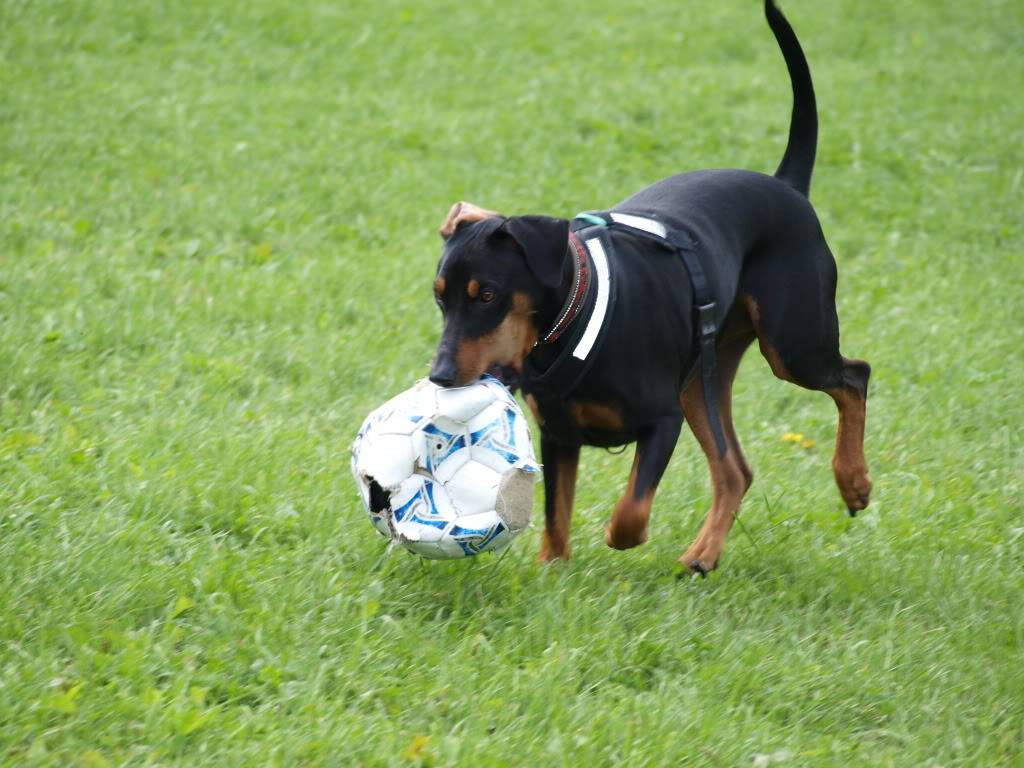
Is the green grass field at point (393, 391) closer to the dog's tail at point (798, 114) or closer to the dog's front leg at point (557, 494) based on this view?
the dog's front leg at point (557, 494)

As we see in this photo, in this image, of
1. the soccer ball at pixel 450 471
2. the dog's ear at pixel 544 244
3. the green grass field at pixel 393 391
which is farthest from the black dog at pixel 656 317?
the green grass field at pixel 393 391

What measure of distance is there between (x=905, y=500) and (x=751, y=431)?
106 centimetres

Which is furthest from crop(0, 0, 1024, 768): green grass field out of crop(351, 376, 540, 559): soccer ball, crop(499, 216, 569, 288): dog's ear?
crop(499, 216, 569, 288): dog's ear

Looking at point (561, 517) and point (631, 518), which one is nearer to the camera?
point (631, 518)

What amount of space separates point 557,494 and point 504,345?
0.72 metres

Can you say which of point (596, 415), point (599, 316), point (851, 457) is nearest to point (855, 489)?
point (851, 457)

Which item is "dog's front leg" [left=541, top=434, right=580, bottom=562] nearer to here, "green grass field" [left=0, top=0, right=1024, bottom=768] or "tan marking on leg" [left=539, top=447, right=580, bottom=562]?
"tan marking on leg" [left=539, top=447, right=580, bottom=562]

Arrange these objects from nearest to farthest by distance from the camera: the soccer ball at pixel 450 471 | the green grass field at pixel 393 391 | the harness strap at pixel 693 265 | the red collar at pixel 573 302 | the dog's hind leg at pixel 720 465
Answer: the green grass field at pixel 393 391 → the soccer ball at pixel 450 471 → the red collar at pixel 573 302 → the harness strap at pixel 693 265 → the dog's hind leg at pixel 720 465

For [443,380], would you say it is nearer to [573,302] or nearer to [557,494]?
[573,302]

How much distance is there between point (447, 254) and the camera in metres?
3.85

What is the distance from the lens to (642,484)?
3.95 m

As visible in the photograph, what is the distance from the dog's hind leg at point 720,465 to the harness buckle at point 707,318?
0.41 meters

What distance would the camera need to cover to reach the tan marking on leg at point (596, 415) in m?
3.95

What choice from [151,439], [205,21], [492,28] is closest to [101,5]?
[205,21]
